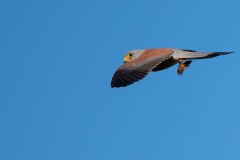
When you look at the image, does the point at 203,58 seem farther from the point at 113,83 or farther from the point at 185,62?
the point at 113,83

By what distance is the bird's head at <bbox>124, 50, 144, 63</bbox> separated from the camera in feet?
33.7

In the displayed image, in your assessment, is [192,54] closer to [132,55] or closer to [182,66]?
[182,66]

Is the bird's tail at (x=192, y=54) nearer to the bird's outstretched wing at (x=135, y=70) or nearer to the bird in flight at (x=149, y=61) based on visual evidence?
the bird in flight at (x=149, y=61)

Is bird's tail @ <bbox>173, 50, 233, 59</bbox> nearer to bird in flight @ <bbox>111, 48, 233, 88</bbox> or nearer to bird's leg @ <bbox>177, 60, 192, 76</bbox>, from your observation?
bird in flight @ <bbox>111, 48, 233, 88</bbox>

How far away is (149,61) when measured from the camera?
935cm

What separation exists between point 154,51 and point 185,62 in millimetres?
761

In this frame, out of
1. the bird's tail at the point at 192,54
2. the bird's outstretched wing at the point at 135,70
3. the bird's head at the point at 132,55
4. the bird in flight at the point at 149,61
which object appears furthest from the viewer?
the bird's head at the point at 132,55

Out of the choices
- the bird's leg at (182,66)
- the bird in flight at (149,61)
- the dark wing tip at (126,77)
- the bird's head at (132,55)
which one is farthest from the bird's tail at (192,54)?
the dark wing tip at (126,77)

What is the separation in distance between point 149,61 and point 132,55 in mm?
1058

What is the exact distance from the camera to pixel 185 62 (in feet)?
32.3

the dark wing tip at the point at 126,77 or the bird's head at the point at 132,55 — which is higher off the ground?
the bird's head at the point at 132,55

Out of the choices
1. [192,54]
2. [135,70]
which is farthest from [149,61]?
[192,54]

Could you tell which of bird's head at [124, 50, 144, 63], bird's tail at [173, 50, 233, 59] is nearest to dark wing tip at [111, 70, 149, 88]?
bird's head at [124, 50, 144, 63]

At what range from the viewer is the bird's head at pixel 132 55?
405 inches
